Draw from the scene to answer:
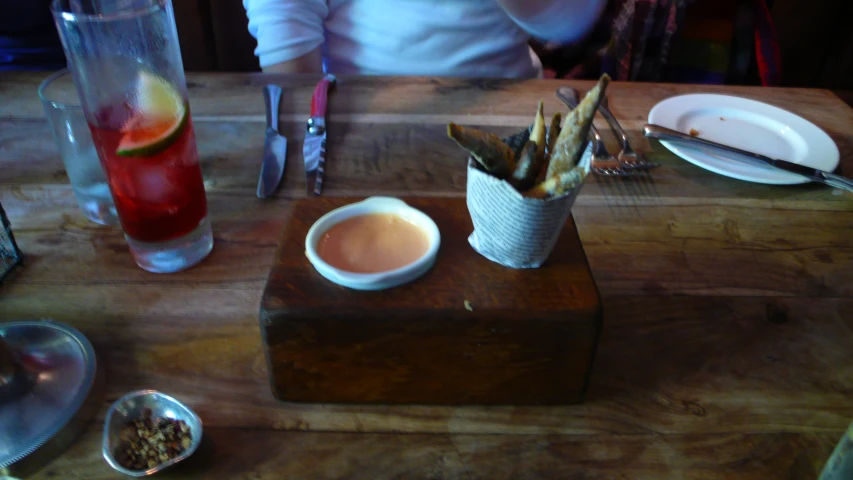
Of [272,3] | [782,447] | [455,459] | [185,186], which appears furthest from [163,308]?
[272,3]

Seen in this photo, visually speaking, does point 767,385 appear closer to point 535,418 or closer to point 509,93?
point 535,418

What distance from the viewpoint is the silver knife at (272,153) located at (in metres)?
0.85

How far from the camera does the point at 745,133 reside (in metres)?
0.99

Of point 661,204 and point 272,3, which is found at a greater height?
point 272,3

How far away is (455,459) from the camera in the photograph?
54 centimetres

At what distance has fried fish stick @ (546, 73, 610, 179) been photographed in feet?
1.68

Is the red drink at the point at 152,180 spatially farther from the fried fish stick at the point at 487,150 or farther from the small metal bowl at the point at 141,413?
the fried fish stick at the point at 487,150

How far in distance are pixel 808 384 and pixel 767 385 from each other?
0.04 meters

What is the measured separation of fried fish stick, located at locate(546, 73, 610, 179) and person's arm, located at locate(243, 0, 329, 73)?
0.83 meters

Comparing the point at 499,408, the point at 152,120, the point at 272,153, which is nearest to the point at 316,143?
the point at 272,153

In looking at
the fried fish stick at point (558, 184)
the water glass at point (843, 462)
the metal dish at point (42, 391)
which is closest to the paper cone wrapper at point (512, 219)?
the fried fish stick at point (558, 184)

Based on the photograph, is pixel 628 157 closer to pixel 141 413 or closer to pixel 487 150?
pixel 487 150

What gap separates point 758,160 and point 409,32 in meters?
0.70

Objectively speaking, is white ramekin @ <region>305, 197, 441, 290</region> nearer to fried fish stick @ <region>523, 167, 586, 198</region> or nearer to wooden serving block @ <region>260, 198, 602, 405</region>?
wooden serving block @ <region>260, 198, 602, 405</region>
